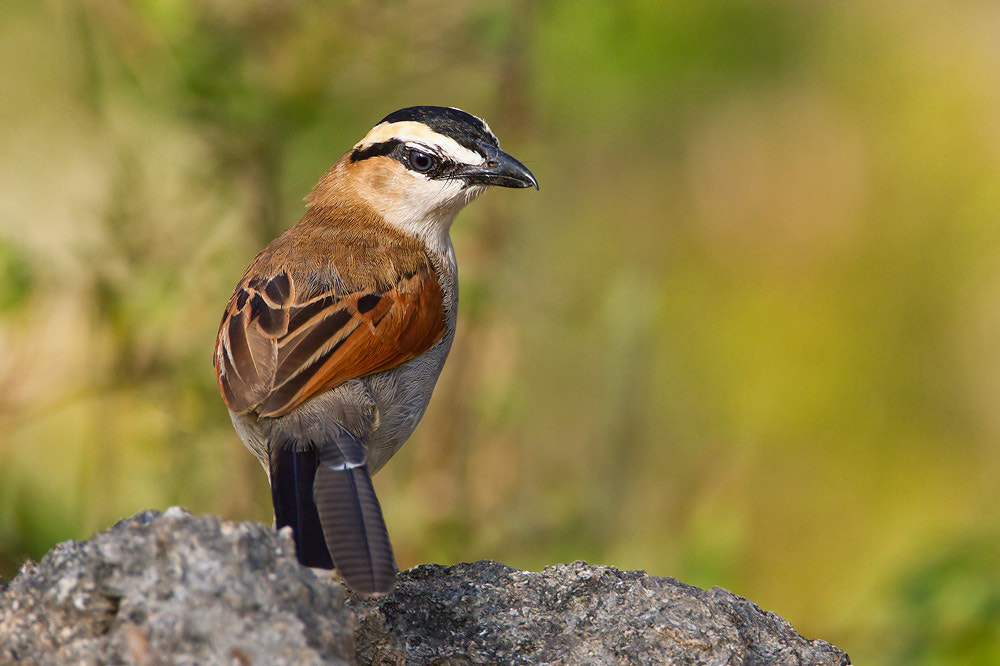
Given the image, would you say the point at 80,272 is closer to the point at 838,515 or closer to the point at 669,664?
the point at 669,664

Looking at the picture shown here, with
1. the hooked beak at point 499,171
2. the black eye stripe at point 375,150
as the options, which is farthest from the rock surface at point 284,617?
the black eye stripe at point 375,150

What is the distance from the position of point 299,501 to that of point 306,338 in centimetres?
84

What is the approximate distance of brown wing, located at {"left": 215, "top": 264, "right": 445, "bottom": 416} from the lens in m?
4.26

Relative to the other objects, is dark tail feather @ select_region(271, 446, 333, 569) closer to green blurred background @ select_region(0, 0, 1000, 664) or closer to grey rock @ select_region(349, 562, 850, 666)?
grey rock @ select_region(349, 562, 850, 666)

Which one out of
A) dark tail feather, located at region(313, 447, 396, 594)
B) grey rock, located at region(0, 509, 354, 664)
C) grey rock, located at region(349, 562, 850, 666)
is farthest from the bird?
grey rock, located at region(0, 509, 354, 664)

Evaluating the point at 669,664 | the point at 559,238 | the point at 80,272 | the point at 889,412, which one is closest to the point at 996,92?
the point at 889,412

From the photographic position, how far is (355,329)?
177 inches

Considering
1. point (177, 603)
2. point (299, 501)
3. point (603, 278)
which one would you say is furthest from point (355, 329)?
point (603, 278)

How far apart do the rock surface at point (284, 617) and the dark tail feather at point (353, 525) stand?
0.43ft

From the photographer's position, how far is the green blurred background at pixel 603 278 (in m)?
5.98

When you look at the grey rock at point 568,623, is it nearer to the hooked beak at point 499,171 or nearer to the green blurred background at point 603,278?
the green blurred background at point 603,278

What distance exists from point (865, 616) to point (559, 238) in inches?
169

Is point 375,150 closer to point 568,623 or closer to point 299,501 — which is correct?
point 299,501

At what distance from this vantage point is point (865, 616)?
5.41 meters
